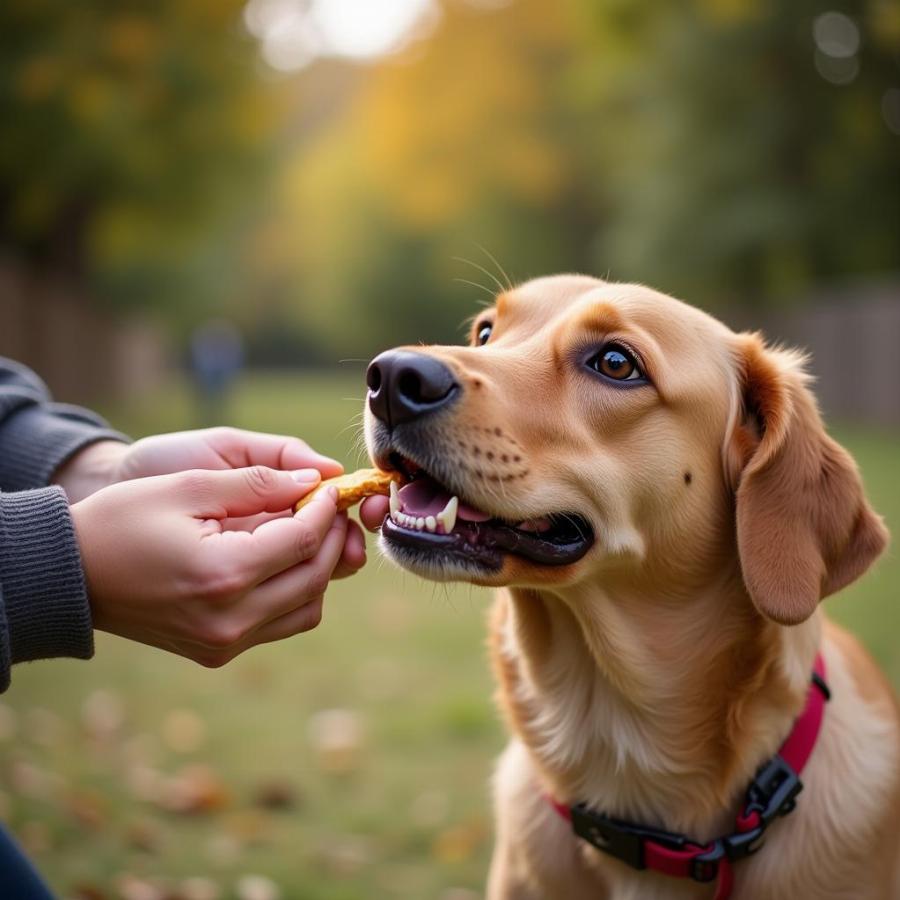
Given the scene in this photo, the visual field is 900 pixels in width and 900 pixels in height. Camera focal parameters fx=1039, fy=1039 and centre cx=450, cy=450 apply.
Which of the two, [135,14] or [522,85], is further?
[522,85]

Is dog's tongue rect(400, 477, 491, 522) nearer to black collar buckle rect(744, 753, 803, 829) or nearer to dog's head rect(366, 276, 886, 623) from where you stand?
dog's head rect(366, 276, 886, 623)

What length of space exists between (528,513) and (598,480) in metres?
0.22

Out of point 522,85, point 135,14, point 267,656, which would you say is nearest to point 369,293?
point 522,85

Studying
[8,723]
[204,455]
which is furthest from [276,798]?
[204,455]

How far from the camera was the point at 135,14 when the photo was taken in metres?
16.8

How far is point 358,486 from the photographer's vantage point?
2.53m

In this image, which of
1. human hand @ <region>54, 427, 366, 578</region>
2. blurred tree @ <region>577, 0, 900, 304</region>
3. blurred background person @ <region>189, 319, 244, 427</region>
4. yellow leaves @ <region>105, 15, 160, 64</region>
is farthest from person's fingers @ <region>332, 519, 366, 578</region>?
blurred tree @ <region>577, 0, 900, 304</region>

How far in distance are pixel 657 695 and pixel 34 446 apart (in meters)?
1.84

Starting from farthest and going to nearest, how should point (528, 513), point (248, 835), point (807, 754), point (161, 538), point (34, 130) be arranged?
point (34, 130) < point (248, 835) < point (807, 754) < point (528, 513) < point (161, 538)

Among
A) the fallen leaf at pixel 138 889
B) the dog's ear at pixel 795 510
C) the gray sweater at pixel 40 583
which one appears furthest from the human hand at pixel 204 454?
the fallen leaf at pixel 138 889

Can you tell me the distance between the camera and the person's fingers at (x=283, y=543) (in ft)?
7.09

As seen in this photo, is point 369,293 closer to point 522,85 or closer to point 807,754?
point 522,85

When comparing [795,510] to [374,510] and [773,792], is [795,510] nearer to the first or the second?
[773,792]

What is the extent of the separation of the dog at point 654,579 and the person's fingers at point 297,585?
0.42 feet
